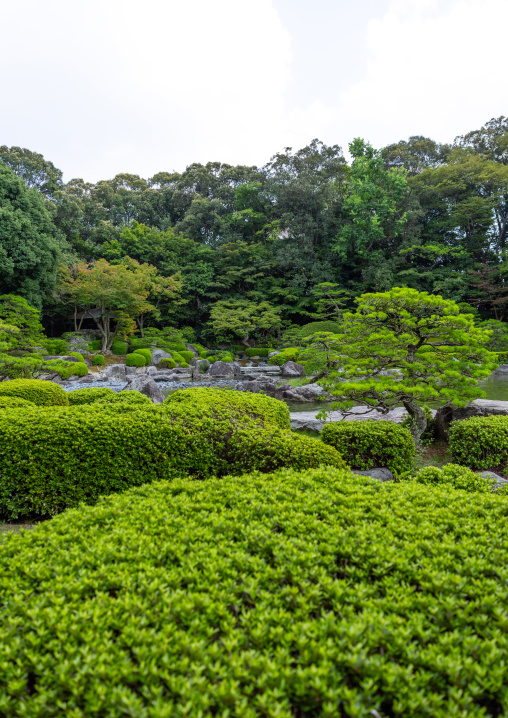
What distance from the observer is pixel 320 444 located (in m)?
3.99

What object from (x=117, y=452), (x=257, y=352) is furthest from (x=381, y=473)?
(x=257, y=352)

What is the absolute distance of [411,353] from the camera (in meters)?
5.74

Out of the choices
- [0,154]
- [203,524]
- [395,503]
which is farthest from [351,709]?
[0,154]

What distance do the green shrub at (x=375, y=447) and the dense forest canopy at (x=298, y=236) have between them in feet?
54.4

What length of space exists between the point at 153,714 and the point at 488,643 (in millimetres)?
1054

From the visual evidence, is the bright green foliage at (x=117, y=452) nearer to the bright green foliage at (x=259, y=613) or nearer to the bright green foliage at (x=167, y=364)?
the bright green foliage at (x=259, y=613)

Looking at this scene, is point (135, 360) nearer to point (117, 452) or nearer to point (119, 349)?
point (119, 349)

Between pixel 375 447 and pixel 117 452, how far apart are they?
310 centimetres

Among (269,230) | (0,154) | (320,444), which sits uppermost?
(0,154)

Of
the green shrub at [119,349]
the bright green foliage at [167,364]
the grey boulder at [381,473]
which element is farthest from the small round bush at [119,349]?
the grey boulder at [381,473]

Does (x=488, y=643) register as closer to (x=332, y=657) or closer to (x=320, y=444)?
(x=332, y=657)

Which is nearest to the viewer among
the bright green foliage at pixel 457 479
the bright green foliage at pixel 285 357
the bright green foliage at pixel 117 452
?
the bright green foliage at pixel 457 479

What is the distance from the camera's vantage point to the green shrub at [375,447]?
4.62 meters

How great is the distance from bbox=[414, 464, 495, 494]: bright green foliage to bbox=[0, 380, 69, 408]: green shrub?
238 inches
